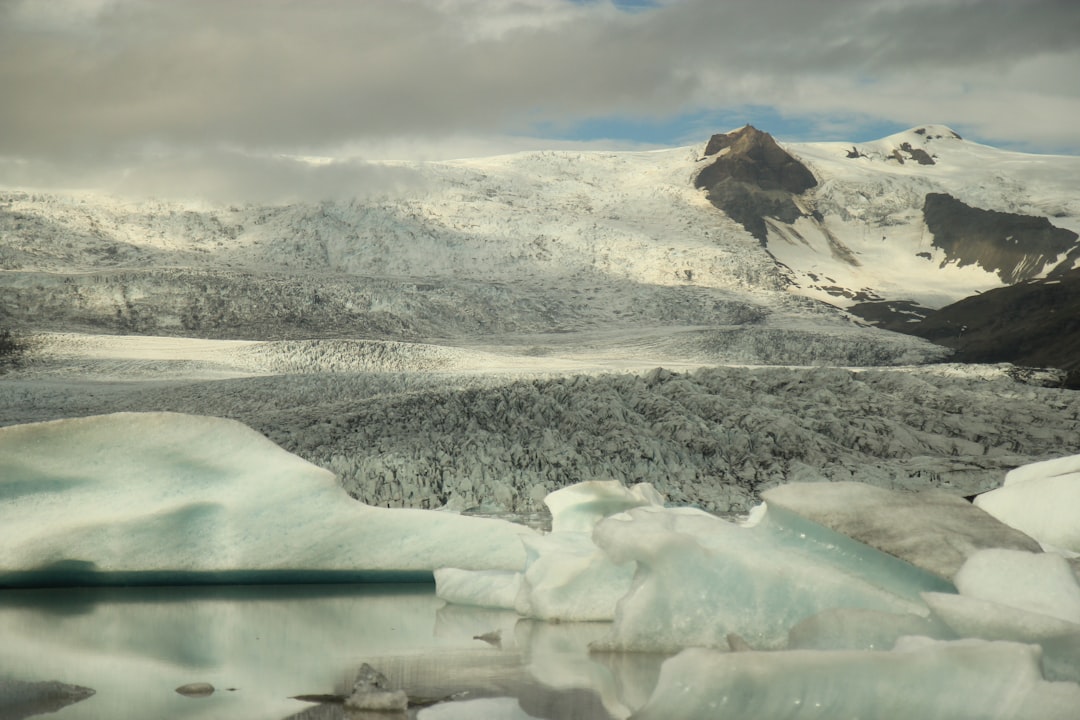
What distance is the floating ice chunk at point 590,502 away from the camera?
532 cm

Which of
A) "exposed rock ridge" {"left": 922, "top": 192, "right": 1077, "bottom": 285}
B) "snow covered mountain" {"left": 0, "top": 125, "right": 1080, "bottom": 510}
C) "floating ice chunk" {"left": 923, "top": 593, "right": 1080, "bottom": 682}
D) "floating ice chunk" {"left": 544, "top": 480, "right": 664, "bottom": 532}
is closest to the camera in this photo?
"floating ice chunk" {"left": 923, "top": 593, "right": 1080, "bottom": 682}

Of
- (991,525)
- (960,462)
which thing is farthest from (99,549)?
(960,462)

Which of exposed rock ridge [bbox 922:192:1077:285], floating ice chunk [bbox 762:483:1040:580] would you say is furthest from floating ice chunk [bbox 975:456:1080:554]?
exposed rock ridge [bbox 922:192:1077:285]

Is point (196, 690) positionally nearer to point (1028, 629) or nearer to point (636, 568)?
point (636, 568)

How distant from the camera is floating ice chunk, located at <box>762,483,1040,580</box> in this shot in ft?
11.2

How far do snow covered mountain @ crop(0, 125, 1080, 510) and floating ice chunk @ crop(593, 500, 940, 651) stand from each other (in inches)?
231

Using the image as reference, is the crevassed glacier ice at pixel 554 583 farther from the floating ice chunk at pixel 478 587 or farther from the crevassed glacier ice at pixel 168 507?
the crevassed glacier ice at pixel 168 507

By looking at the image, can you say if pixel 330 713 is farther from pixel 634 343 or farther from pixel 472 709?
pixel 634 343

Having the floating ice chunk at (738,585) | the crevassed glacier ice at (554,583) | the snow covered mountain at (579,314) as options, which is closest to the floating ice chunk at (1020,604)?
the floating ice chunk at (738,585)

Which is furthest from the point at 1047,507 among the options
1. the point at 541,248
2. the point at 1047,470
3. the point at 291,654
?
the point at 541,248

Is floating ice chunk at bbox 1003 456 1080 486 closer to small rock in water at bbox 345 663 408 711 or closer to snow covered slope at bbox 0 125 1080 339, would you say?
small rock in water at bbox 345 663 408 711

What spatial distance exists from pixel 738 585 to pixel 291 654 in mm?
1486

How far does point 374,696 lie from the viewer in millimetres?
2768

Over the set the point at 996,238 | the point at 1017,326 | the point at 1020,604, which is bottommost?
the point at 1017,326
